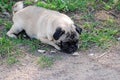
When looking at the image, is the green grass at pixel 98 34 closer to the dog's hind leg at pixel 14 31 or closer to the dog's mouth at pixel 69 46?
the dog's mouth at pixel 69 46

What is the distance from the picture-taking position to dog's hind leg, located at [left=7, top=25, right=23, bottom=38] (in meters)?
6.68

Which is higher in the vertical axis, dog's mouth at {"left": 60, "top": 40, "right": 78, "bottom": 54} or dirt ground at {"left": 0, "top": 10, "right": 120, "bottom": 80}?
dog's mouth at {"left": 60, "top": 40, "right": 78, "bottom": 54}

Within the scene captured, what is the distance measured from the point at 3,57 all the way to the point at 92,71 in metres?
1.44

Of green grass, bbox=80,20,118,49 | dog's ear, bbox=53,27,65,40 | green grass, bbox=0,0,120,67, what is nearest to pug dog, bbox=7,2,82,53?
dog's ear, bbox=53,27,65,40

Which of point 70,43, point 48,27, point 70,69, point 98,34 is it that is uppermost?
point 48,27

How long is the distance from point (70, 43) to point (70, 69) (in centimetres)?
48

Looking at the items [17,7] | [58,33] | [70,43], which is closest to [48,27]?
[58,33]

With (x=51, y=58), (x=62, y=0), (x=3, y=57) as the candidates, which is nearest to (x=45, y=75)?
(x=51, y=58)

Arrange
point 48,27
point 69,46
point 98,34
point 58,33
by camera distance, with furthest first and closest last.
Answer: point 98,34 < point 48,27 < point 69,46 < point 58,33

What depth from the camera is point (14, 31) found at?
264 inches

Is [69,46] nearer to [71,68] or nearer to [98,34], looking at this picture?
[71,68]

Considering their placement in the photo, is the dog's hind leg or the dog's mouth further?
the dog's hind leg

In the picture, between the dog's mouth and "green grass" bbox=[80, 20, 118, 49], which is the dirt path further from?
"green grass" bbox=[80, 20, 118, 49]

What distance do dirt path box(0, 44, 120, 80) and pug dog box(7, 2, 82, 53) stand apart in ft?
0.77
